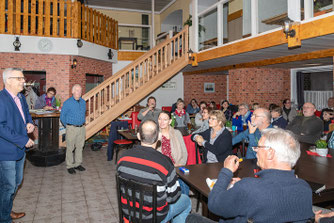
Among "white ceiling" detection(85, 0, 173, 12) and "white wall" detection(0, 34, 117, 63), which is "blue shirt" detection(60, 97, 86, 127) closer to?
"white wall" detection(0, 34, 117, 63)

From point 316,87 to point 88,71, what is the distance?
31.5 ft

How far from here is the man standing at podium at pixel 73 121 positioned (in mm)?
5254

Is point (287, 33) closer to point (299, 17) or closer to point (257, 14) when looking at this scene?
point (299, 17)

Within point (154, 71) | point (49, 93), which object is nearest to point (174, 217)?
point (49, 93)

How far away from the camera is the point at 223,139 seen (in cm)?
342

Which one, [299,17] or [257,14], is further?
[257,14]

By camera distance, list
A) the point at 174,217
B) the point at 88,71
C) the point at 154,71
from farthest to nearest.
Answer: the point at 88,71, the point at 154,71, the point at 174,217

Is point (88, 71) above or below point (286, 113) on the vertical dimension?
above

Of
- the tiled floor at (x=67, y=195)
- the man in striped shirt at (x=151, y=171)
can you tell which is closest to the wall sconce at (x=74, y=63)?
the tiled floor at (x=67, y=195)

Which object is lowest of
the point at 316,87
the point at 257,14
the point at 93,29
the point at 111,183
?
the point at 111,183

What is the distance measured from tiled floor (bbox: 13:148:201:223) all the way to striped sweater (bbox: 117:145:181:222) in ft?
5.04

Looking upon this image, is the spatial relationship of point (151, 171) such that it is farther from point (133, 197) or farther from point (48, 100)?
point (48, 100)

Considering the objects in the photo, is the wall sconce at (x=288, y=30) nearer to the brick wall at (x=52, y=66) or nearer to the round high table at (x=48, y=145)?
the round high table at (x=48, y=145)

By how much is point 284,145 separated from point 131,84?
24.0ft
